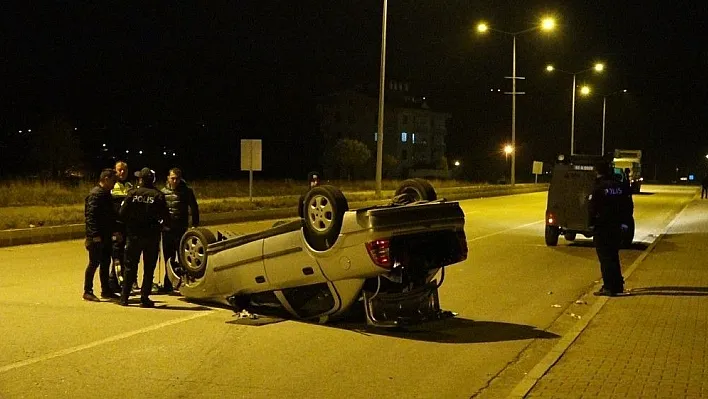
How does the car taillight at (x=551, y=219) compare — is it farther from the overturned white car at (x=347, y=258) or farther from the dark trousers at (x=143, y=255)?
the dark trousers at (x=143, y=255)

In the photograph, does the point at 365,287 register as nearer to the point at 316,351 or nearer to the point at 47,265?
the point at 316,351

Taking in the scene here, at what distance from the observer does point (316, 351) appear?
827 cm

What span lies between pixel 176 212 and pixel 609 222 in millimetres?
5777

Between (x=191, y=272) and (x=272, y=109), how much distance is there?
77.1 m

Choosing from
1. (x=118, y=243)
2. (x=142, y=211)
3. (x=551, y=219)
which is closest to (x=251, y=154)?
(x=551, y=219)

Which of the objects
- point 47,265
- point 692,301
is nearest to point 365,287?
point 692,301

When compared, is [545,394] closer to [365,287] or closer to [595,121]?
[365,287]

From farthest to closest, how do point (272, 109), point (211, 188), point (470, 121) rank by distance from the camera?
1. point (470, 121)
2. point (272, 109)
3. point (211, 188)

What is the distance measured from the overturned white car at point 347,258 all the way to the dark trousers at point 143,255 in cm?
84

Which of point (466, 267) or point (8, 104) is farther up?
point (8, 104)

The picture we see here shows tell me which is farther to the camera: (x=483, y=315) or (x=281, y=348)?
(x=483, y=315)

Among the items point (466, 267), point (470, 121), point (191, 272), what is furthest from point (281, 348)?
point (470, 121)

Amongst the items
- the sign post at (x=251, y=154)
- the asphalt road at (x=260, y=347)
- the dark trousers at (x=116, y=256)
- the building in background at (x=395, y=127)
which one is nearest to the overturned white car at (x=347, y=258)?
the asphalt road at (x=260, y=347)

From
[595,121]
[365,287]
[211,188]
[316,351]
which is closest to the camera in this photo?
[316,351]
